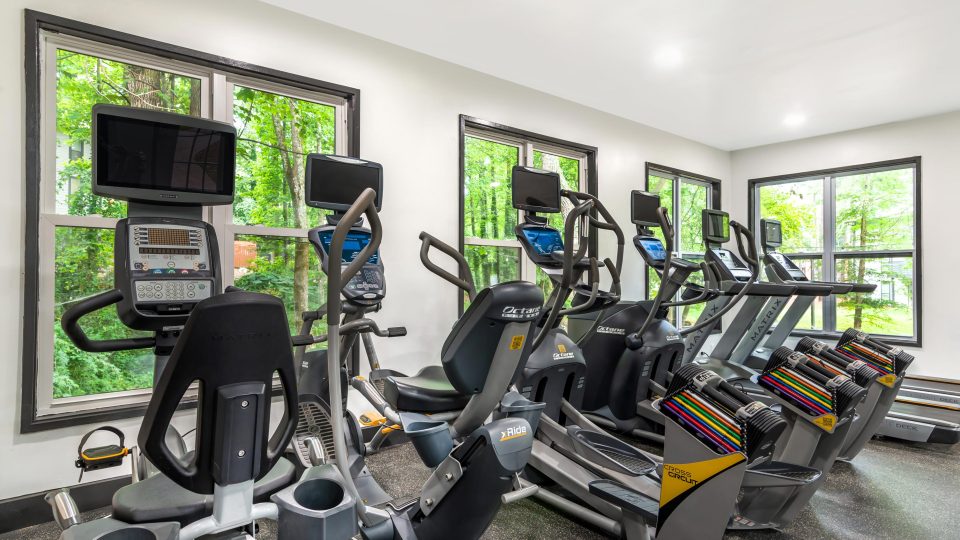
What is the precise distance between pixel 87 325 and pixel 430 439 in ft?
7.21

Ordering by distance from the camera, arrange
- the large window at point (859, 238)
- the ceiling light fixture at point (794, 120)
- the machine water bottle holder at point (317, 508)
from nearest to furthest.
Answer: the machine water bottle holder at point (317, 508) → the ceiling light fixture at point (794, 120) → the large window at point (859, 238)

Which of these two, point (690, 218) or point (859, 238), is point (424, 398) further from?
point (859, 238)

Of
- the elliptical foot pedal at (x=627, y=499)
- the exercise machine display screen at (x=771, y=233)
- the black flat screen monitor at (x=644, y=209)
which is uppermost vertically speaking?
the black flat screen monitor at (x=644, y=209)

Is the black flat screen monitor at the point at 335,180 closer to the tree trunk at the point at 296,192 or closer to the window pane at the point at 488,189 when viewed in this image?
the tree trunk at the point at 296,192

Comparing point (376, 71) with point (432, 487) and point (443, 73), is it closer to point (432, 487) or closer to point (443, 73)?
point (443, 73)

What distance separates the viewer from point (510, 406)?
6.81ft

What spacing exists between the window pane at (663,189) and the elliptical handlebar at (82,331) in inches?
225

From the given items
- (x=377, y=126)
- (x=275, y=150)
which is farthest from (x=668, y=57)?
(x=275, y=150)

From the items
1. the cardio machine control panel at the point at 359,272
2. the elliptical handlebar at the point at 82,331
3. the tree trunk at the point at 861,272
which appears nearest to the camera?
the elliptical handlebar at the point at 82,331

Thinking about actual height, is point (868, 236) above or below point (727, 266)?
above

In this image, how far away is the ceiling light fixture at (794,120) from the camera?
18.1 ft

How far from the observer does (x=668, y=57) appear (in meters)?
4.02

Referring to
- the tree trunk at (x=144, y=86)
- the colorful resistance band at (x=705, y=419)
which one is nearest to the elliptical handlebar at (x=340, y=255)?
the colorful resistance band at (x=705, y=419)

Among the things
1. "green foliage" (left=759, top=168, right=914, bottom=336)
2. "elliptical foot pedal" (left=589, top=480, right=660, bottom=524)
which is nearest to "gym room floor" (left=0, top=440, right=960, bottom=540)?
"elliptical foot pedal" (left=589, top=480, right=660, bottom=524)
